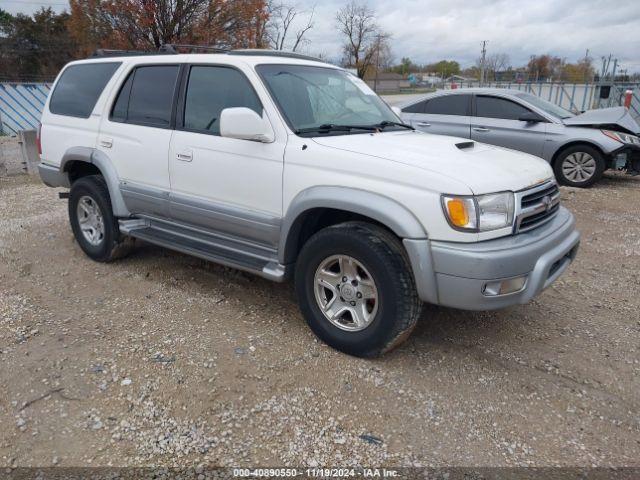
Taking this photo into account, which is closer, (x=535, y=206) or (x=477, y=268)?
(x=477, y=268)

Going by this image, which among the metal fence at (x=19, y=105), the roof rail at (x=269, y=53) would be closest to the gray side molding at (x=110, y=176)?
the roof rail at (x=269, y=53)

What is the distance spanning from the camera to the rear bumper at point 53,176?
5.25 meters

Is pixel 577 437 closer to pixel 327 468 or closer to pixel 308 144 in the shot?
pixel 327 468

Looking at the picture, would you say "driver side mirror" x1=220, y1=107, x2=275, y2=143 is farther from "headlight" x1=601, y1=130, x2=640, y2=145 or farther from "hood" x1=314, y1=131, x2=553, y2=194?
"headlight" x1=601, y1=130, x2=640, y2=145

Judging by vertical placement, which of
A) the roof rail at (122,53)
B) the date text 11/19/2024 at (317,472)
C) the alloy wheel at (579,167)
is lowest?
the date text 11/19/2024 at (317,472)

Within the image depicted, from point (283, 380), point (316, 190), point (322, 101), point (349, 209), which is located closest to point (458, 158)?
point (349, 209)

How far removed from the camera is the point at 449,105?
931 centimetres

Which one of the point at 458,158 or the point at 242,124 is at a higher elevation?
the point at 242,124

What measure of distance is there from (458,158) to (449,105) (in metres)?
6.54

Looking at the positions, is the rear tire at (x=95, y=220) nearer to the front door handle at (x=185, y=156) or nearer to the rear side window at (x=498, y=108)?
the front door handle at (x=185, y=156)

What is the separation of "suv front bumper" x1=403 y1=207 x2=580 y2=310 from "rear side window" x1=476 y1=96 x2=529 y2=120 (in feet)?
20.8

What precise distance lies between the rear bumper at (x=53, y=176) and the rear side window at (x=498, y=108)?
6752 millimetres

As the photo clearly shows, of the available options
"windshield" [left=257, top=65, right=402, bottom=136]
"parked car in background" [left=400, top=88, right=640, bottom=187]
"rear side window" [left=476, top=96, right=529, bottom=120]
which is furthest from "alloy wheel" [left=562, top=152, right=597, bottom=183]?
"windshield" [left=257, top=65, right=402, bottom=136]

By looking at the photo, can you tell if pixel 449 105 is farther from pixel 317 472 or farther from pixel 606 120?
pixel 317 472
